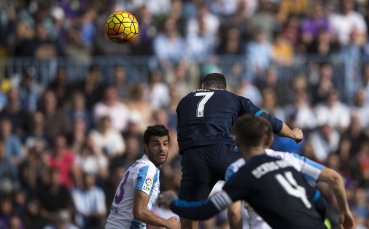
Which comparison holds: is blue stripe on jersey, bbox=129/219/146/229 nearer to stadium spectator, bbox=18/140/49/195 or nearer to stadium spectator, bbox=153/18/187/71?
stadium spectator, bbox=18/140/49/195

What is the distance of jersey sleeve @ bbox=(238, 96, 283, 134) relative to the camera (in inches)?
456

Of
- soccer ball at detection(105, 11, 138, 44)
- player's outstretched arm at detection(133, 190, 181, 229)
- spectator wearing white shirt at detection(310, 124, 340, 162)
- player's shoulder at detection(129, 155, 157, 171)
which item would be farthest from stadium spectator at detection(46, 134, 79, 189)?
player's outstretched arm at detection(133, 190, 181, 229)

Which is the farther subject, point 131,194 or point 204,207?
point 131,194

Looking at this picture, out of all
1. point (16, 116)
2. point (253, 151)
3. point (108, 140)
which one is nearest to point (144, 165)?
point (253, 151)

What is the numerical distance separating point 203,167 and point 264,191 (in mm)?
2734

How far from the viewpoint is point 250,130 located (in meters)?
9.43

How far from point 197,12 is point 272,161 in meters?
14.6

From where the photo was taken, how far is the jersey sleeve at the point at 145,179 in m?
11.4

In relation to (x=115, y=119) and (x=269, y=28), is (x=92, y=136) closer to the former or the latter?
(x=115, y=119)

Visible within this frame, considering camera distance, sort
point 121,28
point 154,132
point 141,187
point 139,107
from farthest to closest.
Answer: point 139,107, point 121,28, point 154,132, point 141,187

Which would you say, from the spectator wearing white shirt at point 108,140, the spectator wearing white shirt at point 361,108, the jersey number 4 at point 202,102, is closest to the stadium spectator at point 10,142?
the spectator wearing white shirt at point 108,140

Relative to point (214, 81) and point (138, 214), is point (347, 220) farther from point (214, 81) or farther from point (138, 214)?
point (214, 81)

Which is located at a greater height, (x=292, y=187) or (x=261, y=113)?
(x=261, y=113)

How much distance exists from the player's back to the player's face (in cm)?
40
